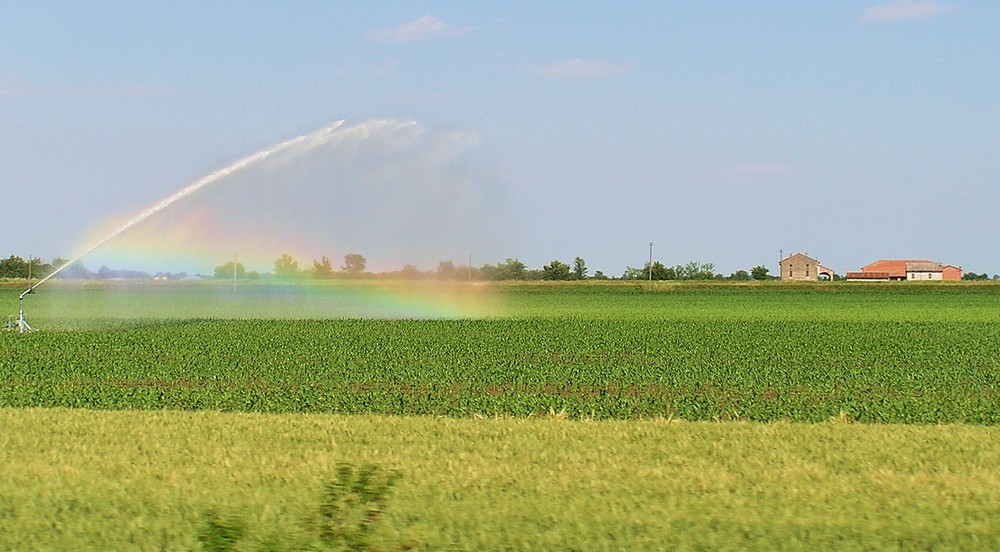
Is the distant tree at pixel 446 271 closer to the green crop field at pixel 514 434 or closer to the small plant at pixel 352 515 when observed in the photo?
the green crop field at pixel 514 434

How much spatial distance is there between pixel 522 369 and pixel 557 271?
116 metres

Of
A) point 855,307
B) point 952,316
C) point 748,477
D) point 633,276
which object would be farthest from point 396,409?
point 633,276

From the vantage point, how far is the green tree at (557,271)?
142 meters

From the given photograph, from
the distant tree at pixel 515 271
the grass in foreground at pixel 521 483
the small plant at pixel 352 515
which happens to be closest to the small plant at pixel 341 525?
the small plant at pixel 352 515

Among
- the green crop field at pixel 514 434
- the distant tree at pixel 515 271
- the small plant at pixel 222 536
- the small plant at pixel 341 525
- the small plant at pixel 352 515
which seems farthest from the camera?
the distant tree at pixel 515 271

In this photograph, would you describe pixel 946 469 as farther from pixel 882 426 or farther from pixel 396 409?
pixel 396 409

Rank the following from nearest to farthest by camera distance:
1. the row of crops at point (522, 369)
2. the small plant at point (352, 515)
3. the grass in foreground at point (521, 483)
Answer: the small plant at point (352, 515), the grass in foreground at point (521, 483), the row of crops at point (522, 369)

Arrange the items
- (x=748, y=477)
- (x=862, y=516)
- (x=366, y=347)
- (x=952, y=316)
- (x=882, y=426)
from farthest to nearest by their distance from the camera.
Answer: (x=952, y=316)
(x=366, y=347)
(x=882, y=426)
(x=748, y=477)
(x=862, y=516)

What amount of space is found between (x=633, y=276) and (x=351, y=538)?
452 feet

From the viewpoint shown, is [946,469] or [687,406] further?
[687,406]

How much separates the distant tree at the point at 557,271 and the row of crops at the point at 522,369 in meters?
92.8

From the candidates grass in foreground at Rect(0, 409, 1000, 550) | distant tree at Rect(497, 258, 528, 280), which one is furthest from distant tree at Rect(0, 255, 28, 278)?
grass in foreground at Rect(0, 409, 1000, 550)

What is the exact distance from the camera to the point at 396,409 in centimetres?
1948

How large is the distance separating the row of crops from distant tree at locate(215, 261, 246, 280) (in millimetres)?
2102
